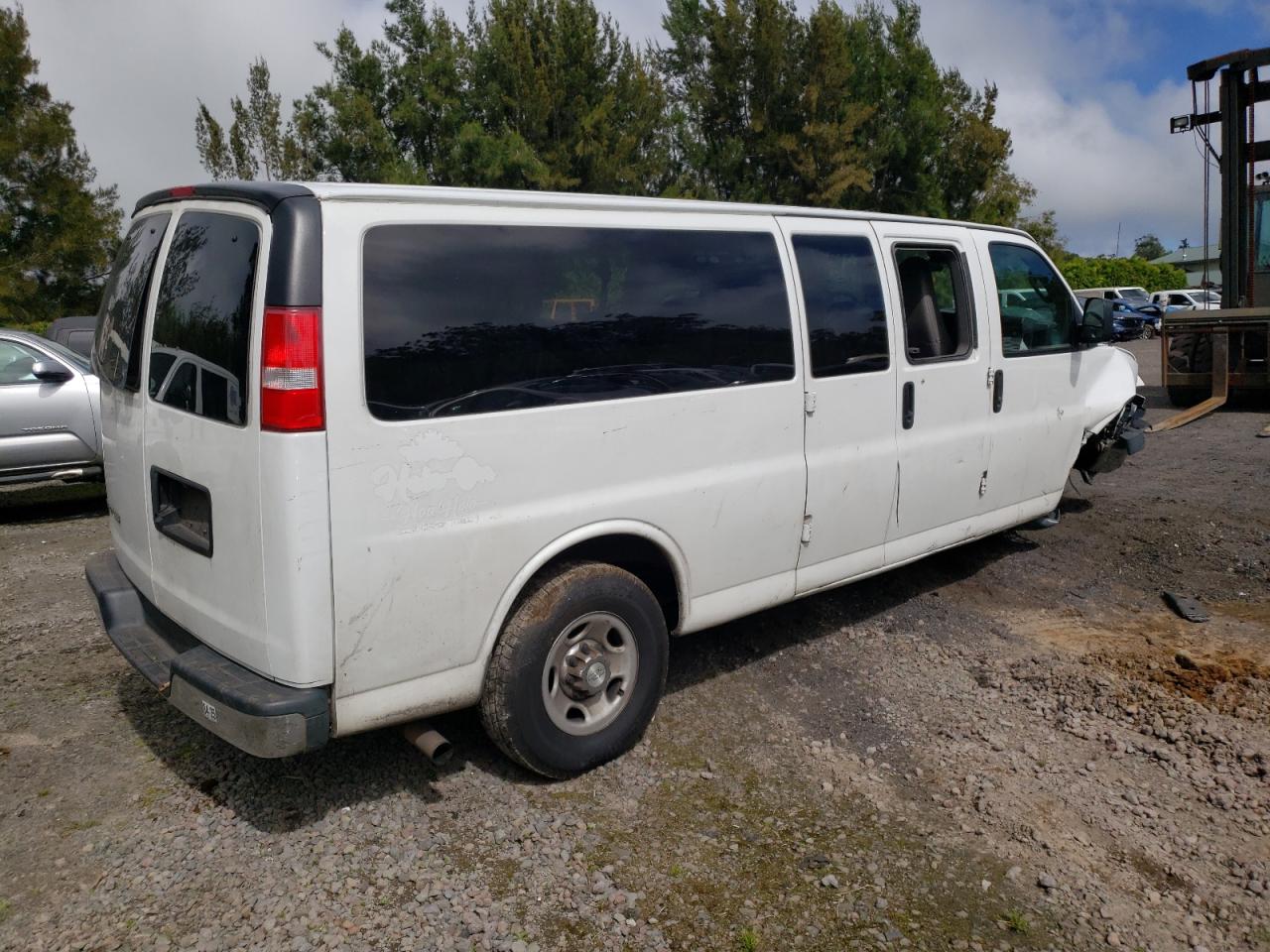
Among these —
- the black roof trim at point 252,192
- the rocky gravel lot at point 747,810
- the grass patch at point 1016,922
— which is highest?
the black roof trim at point 252,192

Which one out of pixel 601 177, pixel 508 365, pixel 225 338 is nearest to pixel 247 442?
pixel 225 338

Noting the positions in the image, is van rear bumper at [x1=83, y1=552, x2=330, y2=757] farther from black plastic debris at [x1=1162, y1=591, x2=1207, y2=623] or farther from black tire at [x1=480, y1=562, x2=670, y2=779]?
black plastic debris at [x1=1162, y1=591, x2=1207, y2=623]

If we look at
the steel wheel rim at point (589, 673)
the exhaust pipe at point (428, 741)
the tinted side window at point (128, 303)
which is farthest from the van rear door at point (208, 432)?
the steel wheel rim at point (589, 673)

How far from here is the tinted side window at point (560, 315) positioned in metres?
3.33

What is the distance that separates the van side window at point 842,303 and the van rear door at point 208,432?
2.35 metres

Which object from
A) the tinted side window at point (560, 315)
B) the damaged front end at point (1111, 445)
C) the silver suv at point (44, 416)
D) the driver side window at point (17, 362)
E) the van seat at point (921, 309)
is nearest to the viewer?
the tinted side window at point (560, 315)

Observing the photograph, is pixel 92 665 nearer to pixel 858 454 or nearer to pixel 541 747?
pixel 541 747

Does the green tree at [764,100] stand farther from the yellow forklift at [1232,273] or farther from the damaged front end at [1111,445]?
the damaged front end at [1111,445]

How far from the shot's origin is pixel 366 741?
4227mm

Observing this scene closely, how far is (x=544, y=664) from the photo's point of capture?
3.72m

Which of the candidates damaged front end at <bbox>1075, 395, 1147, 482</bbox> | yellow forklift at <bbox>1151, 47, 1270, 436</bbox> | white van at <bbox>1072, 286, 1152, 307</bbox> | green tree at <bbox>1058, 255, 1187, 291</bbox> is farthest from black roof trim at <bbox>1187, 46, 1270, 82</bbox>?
green tree at <bbox>1058, 255, 1187, 291</bbox>

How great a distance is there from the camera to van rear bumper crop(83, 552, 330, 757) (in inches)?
125

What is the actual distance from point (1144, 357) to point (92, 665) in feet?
86.4

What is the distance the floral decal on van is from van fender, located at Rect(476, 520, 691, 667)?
0.38 metres
